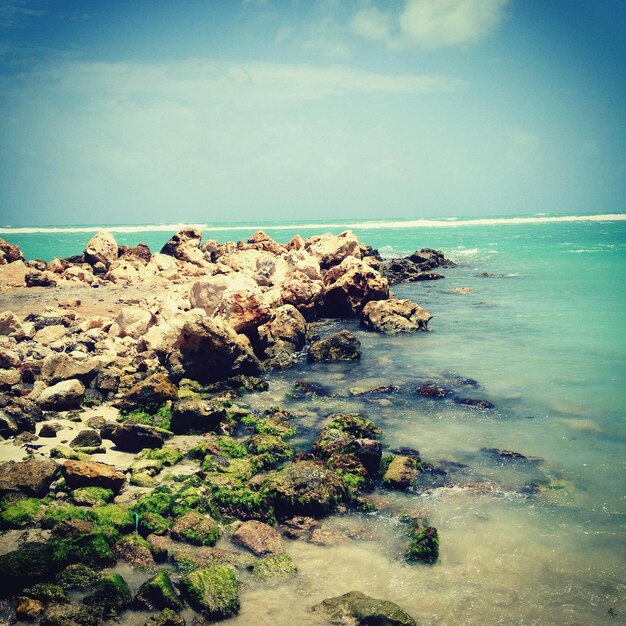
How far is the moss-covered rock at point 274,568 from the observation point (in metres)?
4.81

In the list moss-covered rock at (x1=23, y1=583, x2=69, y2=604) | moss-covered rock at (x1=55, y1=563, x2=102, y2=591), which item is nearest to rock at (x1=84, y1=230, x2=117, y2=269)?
moss-covered rock at (x1=55, y1=563, x2=102, y2=591)

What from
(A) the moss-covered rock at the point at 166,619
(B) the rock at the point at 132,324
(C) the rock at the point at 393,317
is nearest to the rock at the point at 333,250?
(C) the rock at the point at 393,317

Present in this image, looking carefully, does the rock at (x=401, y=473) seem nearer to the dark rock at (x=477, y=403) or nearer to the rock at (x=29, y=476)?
the dark rock at (x=477, y=403)

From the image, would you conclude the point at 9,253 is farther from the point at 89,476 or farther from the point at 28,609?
the point at 28,609

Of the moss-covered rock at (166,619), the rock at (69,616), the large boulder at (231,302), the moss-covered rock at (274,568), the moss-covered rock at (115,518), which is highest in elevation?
the large boulder at (231,302)

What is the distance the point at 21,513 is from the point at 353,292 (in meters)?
13.6

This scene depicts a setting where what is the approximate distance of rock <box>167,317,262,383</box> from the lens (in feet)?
35.6

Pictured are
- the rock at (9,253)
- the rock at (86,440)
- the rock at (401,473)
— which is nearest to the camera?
the rock at (401,473)

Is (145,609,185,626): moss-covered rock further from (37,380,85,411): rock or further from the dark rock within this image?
the dark rock

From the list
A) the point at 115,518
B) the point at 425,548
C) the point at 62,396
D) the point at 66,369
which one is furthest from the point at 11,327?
the point at 425,548

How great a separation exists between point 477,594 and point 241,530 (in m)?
2.47

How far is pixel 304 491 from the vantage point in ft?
19.5

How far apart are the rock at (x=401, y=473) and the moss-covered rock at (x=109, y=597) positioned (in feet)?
11.0

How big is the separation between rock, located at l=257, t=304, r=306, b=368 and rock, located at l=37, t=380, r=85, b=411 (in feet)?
14.8
